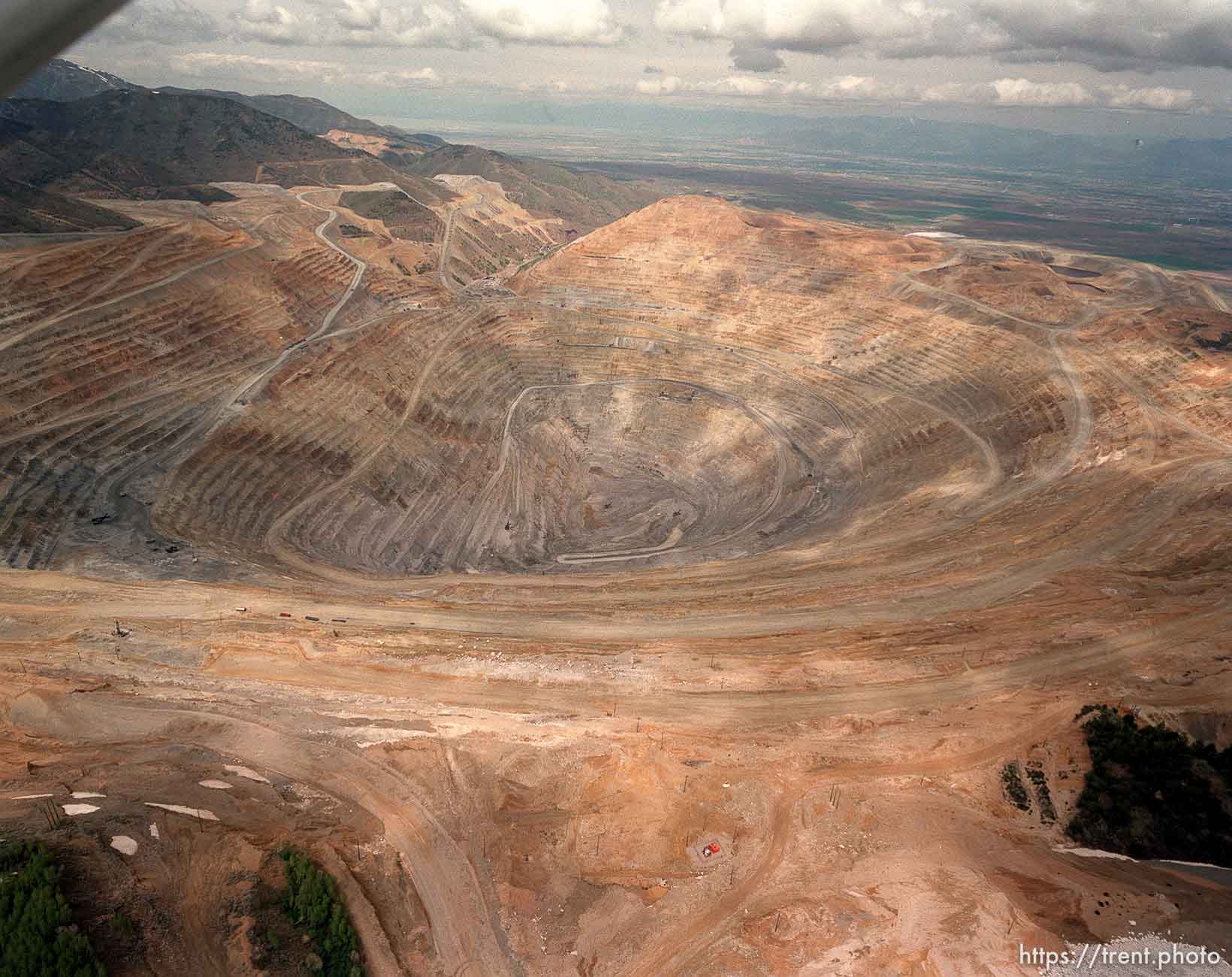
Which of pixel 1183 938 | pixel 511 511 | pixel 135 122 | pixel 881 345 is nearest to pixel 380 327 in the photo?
pixel 511 511

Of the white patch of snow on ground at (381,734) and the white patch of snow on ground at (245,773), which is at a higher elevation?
the white patch of snow on ground at (245,773)

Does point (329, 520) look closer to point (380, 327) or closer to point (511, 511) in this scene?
point (511, 511)

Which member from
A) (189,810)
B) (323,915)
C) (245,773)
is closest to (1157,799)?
(323,915)

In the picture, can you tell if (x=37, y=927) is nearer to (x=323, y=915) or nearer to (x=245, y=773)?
(x=323, y=915)

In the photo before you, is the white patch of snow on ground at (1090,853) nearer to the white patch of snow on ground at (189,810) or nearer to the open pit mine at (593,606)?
the open pit mine at (593,606)

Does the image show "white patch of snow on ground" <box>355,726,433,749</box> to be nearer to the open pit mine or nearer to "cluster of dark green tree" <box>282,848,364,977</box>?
the open pit mine

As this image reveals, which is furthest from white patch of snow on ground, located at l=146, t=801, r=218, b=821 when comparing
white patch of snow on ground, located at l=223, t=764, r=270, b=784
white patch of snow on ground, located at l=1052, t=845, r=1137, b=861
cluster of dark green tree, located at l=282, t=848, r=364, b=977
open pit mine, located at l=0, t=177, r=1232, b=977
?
white patch of snow on ground, located at l=1052, t=845, r=1137, b=861

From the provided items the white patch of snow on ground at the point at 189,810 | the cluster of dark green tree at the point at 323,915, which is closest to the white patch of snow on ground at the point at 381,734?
the white patch of snow on ground at the point at 189,810
